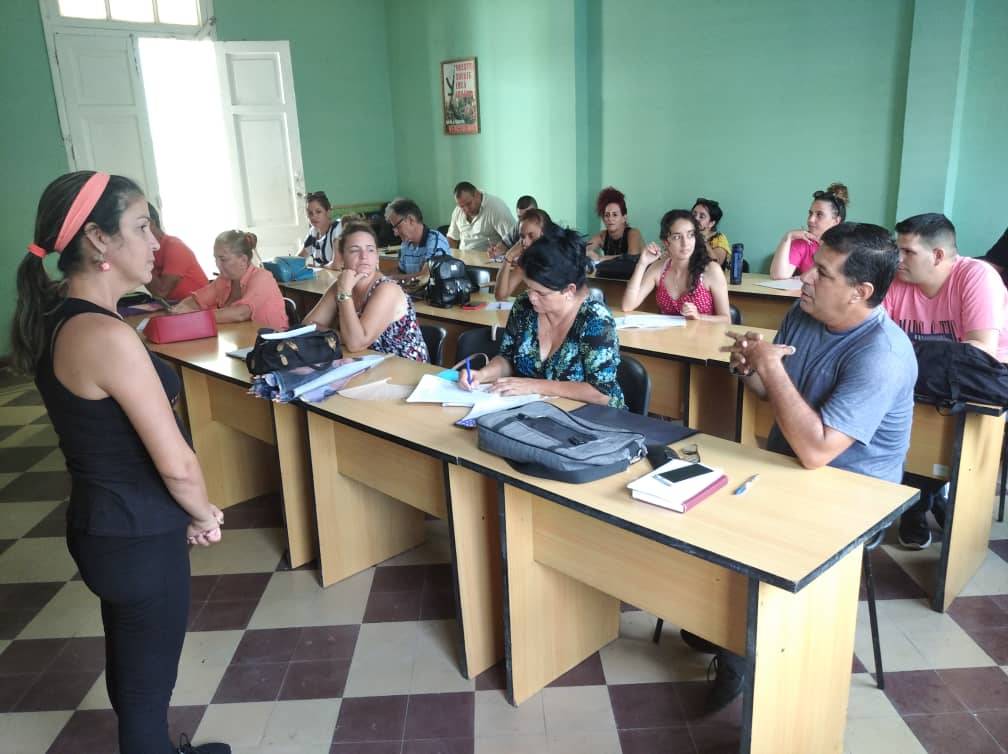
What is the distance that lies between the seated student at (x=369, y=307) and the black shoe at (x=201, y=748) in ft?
4.88

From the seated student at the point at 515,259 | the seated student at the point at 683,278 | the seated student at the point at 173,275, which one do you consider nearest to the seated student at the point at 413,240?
the seated student at the point at 515,259

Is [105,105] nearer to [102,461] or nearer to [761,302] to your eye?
[761,302]

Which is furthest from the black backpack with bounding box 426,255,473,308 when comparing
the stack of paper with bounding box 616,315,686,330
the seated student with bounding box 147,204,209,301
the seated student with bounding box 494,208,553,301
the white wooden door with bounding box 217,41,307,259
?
the white wooden door with bounding box 217,41,307,259

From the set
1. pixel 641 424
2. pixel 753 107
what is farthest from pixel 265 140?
pixel 641 424

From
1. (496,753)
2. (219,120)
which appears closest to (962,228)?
(496,753)

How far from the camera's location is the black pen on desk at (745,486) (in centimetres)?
164

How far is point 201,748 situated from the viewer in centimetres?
195

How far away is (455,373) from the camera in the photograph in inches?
100

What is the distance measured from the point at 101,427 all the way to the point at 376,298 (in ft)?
5.46

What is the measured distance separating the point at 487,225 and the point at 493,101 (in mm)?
1483

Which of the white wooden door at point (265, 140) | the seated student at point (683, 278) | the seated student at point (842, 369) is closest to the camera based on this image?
the seated student at point (842, 369)

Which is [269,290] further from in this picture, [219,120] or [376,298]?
[219,120]

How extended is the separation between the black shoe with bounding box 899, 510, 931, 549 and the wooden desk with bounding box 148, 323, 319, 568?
2169 millimetres

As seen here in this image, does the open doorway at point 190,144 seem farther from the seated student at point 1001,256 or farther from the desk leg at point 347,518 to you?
the seated student at point 1001,256
